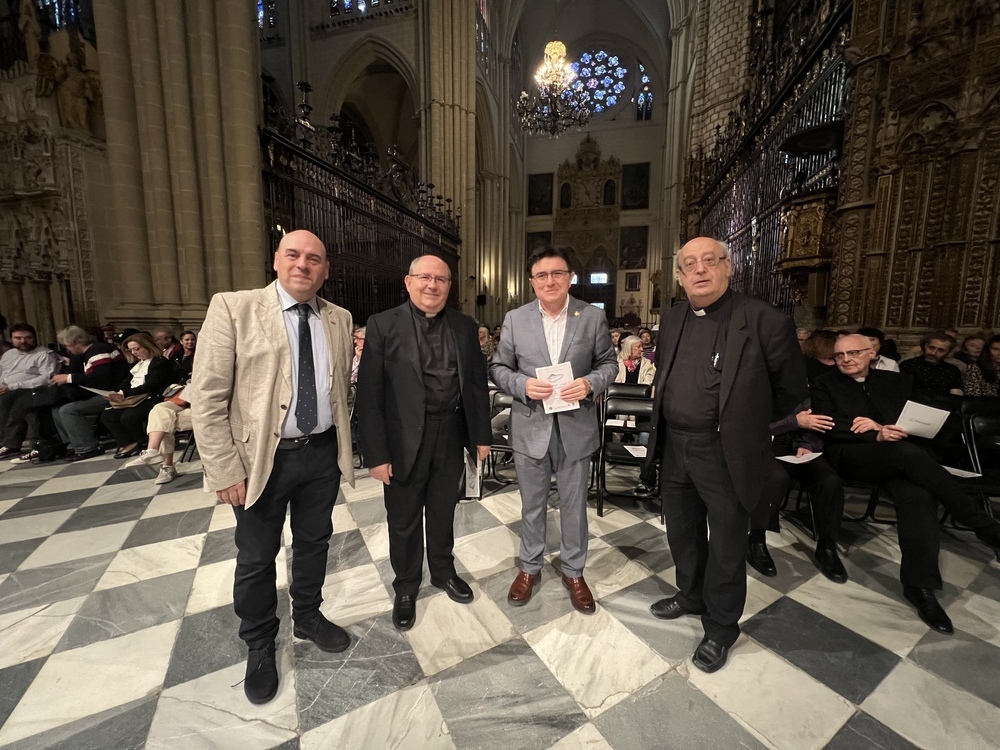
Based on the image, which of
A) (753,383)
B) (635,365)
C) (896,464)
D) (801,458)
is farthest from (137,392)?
(896,464)

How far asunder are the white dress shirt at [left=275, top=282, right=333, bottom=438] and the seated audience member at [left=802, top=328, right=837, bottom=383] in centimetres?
365

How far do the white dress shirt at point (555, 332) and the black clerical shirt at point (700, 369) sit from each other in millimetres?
541

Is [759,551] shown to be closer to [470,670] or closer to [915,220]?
[470,670]

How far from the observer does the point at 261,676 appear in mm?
1634

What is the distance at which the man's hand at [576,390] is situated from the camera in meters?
1.88

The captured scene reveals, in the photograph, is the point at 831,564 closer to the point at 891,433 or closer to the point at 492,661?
the point at 891,433

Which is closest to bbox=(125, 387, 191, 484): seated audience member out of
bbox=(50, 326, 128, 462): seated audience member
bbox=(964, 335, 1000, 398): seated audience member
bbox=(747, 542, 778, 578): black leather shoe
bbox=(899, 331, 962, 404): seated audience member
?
bbox=(50, 326, 128, 462): seated audience member

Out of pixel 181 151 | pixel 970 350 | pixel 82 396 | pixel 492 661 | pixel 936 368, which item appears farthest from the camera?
pixel 181 151

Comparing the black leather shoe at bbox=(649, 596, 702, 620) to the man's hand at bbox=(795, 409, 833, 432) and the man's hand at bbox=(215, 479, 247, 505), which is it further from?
the man's hand at bbox=(215, 479, 247, 505)

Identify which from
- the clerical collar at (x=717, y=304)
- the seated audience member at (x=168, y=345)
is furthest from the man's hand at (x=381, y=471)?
the seated audience member at (x=168, y=345)

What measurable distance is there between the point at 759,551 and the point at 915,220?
16.1 feet

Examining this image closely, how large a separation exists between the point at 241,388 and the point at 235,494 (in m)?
0.40

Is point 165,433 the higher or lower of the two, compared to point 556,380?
lower

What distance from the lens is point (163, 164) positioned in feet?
19.9
